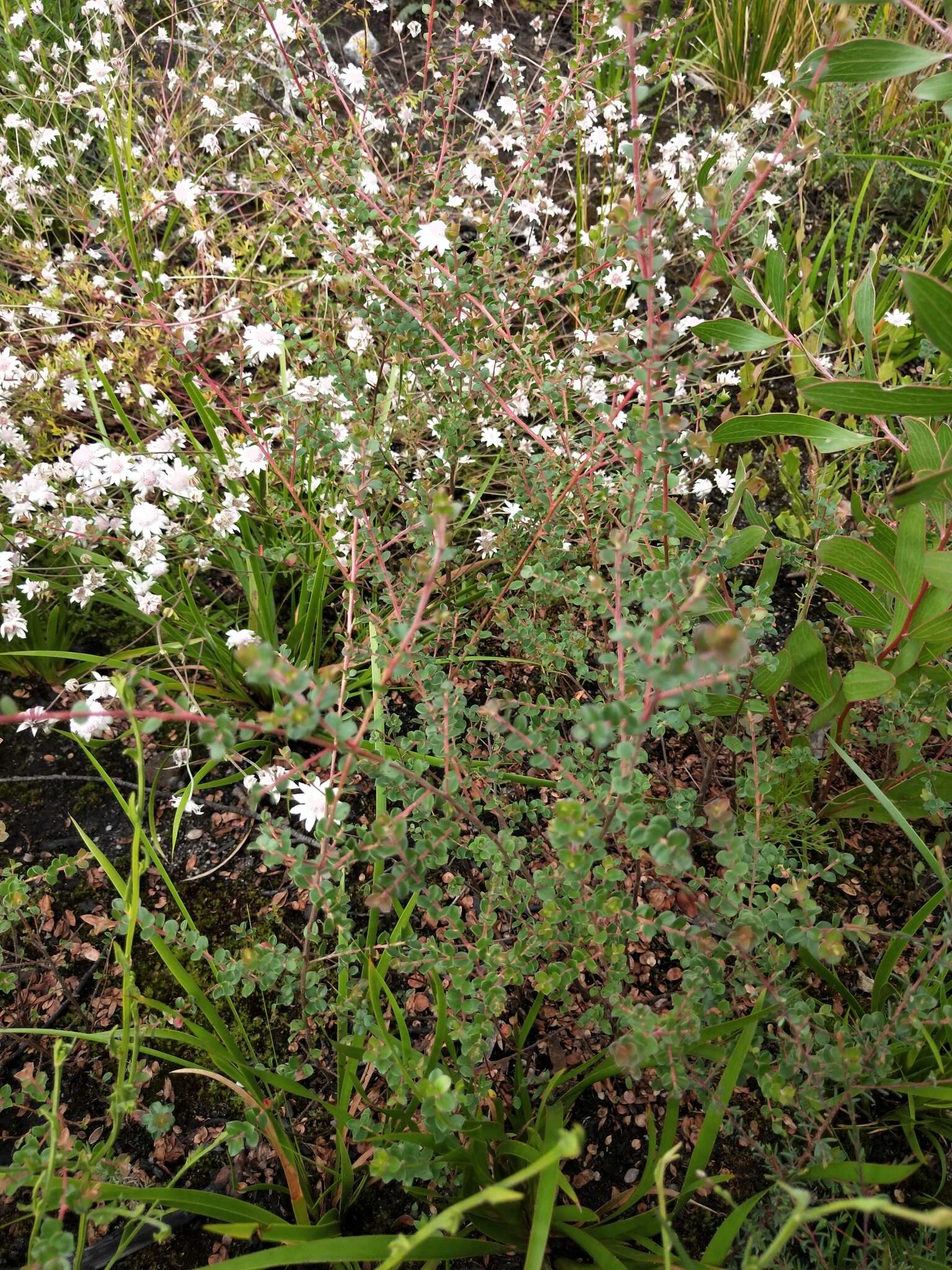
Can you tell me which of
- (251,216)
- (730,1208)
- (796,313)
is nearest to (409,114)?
(251,216)

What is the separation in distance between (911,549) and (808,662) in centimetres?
29

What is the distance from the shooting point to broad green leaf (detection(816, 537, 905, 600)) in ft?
4.24

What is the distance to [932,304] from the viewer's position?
35.9 inches

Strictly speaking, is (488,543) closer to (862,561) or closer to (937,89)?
(862,561)

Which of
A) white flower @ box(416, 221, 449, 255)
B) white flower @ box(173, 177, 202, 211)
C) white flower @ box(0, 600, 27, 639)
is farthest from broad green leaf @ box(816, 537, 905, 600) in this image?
white flower @ box(173, 177, 202, 211)

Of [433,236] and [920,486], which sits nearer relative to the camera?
[920,486]

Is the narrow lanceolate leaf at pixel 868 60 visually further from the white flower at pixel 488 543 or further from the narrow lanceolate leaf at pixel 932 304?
the white flower at pixel 488 543

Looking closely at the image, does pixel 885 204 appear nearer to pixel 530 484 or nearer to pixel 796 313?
pixel 796 313

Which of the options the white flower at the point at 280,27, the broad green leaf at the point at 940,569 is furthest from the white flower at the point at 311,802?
the white flower at the point at 280,27

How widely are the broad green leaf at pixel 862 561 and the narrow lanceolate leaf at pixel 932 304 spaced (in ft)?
1.27

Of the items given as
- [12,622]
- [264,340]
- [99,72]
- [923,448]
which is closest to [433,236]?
[264,340]

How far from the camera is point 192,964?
1.63 meters

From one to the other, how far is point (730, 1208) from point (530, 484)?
4.40 feet

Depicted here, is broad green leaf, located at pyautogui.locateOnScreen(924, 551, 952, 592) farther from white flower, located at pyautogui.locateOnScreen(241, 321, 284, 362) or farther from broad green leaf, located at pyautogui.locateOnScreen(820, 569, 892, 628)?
white flower, located at pyautogui.locateOnScreen(241, 321, 284, 362)
